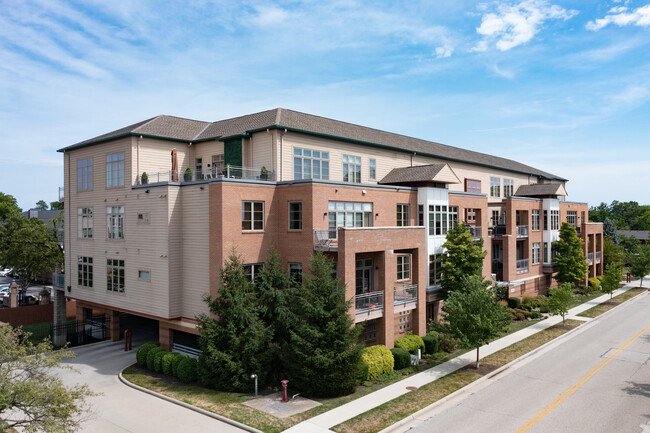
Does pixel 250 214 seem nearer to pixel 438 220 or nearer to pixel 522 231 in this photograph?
pixel 438 220

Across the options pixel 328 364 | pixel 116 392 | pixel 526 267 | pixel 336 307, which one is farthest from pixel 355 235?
pixel 526 267

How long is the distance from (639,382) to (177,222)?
24.9m

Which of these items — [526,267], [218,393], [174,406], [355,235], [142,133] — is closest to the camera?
[174,406]

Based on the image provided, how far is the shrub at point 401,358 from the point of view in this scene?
77.2ft

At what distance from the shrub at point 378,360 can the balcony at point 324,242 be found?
5603 millimetres

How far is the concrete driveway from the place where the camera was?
55.1 ft

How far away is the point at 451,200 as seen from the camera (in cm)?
3328

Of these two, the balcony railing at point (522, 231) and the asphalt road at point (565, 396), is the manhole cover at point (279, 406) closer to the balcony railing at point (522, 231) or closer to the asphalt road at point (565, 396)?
the asphalt road at point (565, 396)

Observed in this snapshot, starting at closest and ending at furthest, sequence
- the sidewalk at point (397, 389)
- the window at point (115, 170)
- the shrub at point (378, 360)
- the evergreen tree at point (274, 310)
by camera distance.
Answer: the sidewalk at point (397, 389)
the evergreen tree at point (274, 310)
the shrub at point (378, 360)
the window at point (115, 170)

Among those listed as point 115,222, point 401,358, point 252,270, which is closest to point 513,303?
point 401,358

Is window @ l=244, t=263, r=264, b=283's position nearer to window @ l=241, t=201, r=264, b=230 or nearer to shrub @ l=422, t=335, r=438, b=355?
window @ l=241, t=201, r=264, b=230

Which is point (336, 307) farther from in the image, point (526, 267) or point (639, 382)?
point (526, 267)

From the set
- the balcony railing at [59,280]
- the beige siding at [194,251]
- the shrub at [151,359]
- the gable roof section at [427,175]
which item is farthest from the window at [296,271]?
the balcony railing at [59,280]

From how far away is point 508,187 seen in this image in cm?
5053
